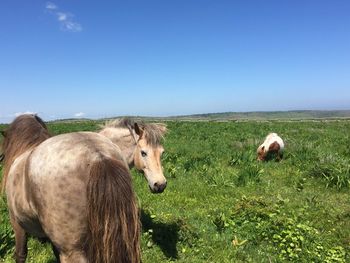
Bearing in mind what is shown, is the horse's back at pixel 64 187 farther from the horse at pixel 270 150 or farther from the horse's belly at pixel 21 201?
the horse at pixel 270 150

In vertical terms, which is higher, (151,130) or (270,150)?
(151,130)

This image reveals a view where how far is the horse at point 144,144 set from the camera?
5629 mm

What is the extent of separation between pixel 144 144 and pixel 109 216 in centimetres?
235

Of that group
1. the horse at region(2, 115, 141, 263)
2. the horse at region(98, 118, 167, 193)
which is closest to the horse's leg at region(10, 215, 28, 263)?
the horse at region(2, 115, 141, 263)

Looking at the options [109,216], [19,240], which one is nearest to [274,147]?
[19,240]

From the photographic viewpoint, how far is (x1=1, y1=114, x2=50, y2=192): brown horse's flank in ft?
17.1

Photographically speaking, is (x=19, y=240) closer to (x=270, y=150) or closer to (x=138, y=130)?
(x=138, y=130)

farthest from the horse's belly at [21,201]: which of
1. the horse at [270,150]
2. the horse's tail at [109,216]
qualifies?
the horse at [270,150]

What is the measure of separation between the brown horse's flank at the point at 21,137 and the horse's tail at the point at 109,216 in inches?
78.5

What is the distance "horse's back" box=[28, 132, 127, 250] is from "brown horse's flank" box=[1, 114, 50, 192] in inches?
57.4

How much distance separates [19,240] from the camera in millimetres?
5082

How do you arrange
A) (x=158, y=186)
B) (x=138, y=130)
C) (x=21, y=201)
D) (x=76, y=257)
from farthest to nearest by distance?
(x=138, y=130), (x=158, y=186), (x=21, y=201), (x=76, y=257)

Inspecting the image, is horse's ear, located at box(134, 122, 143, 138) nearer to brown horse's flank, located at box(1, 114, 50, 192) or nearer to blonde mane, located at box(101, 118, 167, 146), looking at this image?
blonde mane, located at box(101, 118, 167, 146)

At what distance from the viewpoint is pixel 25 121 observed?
5488 millimetres
